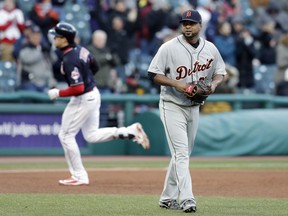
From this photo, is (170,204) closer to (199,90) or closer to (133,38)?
(199,90)

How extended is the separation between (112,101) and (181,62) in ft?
33.1

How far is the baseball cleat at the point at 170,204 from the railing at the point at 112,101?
9213 mm

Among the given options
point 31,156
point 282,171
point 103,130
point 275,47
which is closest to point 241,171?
point 282,171

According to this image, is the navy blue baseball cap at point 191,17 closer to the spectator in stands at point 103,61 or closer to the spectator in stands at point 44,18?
the spectator in stands at point 103,61

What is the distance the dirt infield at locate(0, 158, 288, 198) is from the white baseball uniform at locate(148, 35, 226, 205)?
195cm

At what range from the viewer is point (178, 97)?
8531 millimetres

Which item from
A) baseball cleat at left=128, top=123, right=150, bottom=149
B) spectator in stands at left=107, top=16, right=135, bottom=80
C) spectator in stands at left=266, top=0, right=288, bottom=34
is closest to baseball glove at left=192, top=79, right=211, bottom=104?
baseball cleat at left=128, top=123, right=150, bottom=149

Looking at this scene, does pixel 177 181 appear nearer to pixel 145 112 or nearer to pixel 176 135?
pixel 176 135

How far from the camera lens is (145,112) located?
1788 cm

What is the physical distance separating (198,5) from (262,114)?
15.9 ft

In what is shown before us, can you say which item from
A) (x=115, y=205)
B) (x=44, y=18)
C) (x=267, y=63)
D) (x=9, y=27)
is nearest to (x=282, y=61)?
(x=267, y=63)

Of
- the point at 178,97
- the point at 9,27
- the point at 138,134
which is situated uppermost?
the point at 9,27

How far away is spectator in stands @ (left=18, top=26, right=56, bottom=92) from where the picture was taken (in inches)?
693

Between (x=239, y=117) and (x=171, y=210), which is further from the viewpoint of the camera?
(x=239, y=117)
